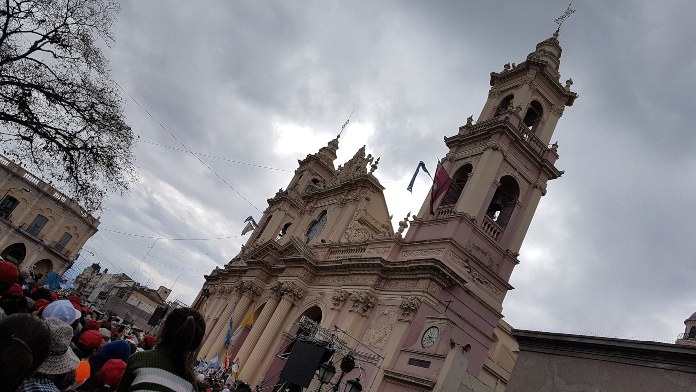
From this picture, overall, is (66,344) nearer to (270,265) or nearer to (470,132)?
(470,132)

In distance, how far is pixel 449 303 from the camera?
20.0 metres

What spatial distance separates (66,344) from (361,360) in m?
17.3

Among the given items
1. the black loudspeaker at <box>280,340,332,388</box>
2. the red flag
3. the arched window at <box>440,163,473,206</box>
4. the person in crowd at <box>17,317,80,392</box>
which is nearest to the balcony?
the arched window at <box>440,163,473,206</box>

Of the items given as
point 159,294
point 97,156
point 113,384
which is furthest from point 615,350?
point 159,294

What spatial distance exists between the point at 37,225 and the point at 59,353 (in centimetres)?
5578

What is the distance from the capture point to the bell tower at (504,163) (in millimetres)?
22103

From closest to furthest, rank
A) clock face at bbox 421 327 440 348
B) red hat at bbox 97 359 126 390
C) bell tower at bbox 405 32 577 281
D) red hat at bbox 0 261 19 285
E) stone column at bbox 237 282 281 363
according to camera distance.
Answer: red hat at bbox 97 359 126 390 < red hat at bbox 0 261 19 285 < clock face at bbox 421 327 440 348 < bell tower at bbox 405 32 577 281 < stone column at bbox 237 282 281 363

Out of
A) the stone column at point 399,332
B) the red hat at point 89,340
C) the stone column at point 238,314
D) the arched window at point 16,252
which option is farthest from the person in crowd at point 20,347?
the arched window at point 16,252

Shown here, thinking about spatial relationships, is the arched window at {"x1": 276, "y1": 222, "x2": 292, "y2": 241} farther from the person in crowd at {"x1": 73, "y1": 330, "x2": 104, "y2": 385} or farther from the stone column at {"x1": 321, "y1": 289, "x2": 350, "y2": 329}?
the person in crowd at {"x1": 73, "y1": 330, "x2": 104, "y2": 385}

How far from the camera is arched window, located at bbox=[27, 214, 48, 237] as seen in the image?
50844mm

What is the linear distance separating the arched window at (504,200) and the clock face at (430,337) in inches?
269

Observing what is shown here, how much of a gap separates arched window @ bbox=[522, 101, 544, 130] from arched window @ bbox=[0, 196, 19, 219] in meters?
47.7

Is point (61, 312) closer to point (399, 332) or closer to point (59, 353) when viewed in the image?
point (59, 353)

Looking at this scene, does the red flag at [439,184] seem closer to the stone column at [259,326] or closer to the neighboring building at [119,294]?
the stone column at [259,326]
